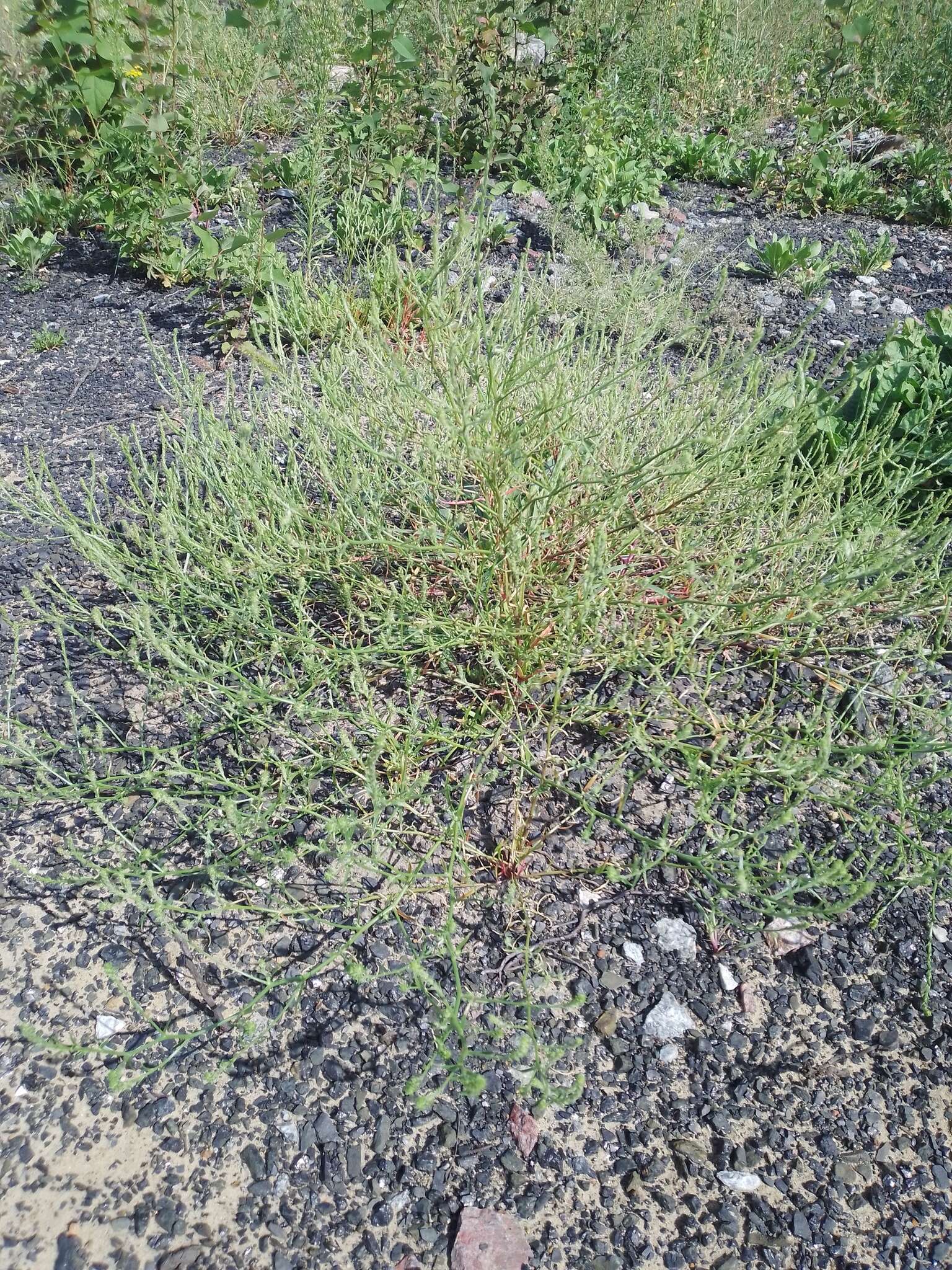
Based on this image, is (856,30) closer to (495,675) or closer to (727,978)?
(495,675)

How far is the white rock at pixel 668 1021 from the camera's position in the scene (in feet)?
5.29

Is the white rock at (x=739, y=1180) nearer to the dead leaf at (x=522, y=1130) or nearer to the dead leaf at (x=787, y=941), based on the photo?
the dead leaf at (x=522, y=1130)

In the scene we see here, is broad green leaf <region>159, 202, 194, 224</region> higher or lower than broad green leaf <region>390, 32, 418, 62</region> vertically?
lower

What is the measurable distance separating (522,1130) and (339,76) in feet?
20.5

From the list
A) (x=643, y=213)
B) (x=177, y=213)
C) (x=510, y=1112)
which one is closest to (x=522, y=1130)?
(x=510, y=1112)

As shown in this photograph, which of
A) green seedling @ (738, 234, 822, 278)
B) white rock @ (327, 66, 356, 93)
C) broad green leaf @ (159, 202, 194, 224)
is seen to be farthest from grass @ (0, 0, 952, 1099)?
white rock @ (327, 66, 356, 93)

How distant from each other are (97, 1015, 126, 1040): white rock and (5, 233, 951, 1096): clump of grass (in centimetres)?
5

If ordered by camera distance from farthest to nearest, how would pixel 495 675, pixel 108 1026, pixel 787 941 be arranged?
pixel 495 675 → pixel 787 941 → pixel 108 1026

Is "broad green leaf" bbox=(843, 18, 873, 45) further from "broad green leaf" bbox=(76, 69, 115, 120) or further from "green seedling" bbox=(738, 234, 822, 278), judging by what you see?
"broad green leaf" bbox=(76, 69, 115, 120)

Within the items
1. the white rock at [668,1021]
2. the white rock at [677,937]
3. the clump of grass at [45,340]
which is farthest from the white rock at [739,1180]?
the clump of grass at [45,340]

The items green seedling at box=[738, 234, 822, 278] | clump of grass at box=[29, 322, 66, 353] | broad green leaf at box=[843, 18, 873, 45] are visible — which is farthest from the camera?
broad green leaf at box=[843, 18, 873, 45]

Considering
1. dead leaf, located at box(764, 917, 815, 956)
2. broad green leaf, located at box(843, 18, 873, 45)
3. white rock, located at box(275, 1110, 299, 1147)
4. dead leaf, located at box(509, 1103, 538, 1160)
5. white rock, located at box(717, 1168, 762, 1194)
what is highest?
broad green leaf, located at box(843, 18, 873, 45)

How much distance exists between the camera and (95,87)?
361cm

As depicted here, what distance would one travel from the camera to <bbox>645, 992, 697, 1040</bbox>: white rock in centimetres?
161
